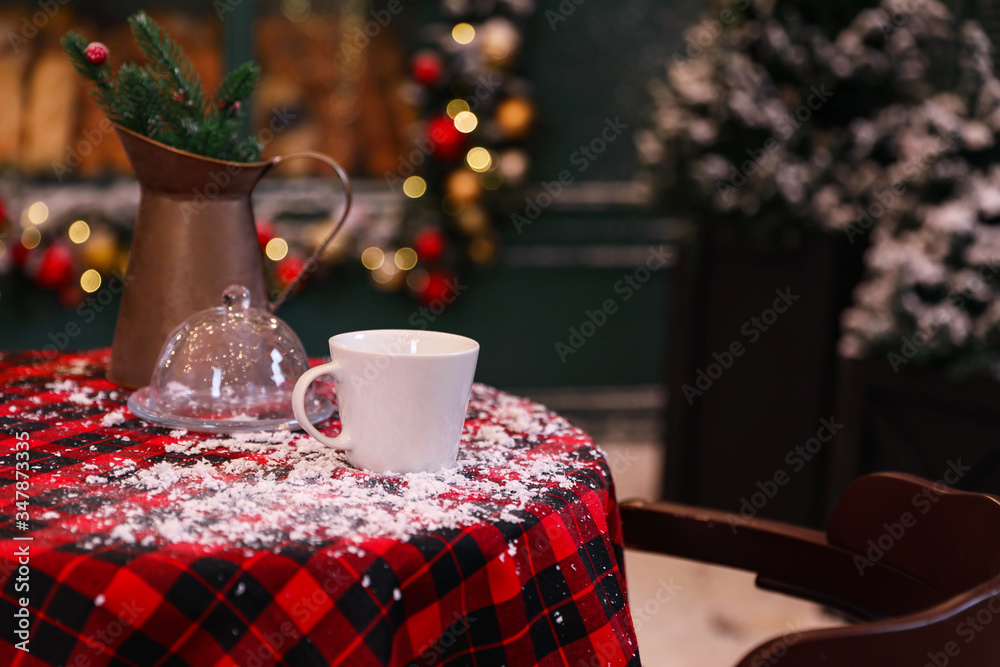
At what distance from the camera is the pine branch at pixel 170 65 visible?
1081 mm

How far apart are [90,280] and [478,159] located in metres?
1.39

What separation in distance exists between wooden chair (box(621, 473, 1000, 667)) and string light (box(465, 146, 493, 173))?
239 cm

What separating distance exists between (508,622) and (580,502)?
0.42 feet

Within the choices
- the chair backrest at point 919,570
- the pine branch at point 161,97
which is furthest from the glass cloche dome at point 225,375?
the chair backrest at point 919,570

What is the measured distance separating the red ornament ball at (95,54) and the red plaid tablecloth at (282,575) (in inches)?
18.2

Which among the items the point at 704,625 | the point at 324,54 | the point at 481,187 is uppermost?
the point at 324,54

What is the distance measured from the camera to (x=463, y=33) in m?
3.27

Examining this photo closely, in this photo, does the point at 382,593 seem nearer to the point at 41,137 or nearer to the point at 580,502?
the point at 580,502

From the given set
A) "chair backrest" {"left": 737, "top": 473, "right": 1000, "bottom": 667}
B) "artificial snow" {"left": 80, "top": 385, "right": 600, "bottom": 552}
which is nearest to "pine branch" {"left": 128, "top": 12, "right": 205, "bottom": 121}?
"artificial snow" {"left": 80, "top": 385, "right": 600, "bottom": 552}

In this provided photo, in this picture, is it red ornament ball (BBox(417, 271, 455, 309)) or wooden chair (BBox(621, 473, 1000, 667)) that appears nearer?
wooden chair (BBox(621, 473, 1000, 667))

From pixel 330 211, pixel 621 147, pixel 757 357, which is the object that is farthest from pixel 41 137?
pixel 757 357

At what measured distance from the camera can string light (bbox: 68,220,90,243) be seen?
9.84 feet

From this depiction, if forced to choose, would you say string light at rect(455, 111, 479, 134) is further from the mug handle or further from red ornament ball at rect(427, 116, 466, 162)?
the mug handle

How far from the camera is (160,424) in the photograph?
95cm
